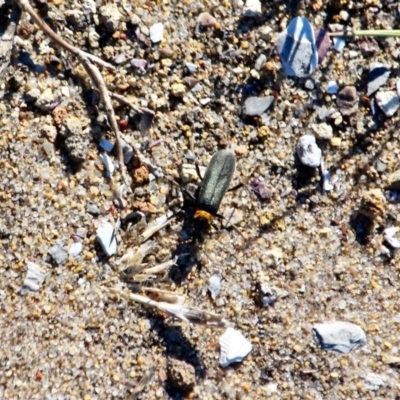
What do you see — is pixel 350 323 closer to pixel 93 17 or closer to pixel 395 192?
pixel 395 192

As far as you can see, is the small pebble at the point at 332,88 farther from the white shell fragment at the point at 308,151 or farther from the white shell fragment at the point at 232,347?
the white shell fragment at the point at 232,347

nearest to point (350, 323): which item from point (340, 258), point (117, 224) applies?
point (340, 258)

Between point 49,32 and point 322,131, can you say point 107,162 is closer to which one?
point 49,32

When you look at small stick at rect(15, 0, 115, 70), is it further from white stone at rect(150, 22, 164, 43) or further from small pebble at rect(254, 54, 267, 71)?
small pebble at rect(254, 54, 267, 71)

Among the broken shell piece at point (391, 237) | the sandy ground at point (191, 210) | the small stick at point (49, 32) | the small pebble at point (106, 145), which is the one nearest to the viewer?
the small stick at point (49, 32)

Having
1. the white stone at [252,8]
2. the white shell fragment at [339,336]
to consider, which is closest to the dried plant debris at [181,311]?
the white shell fragment at [339,336]
